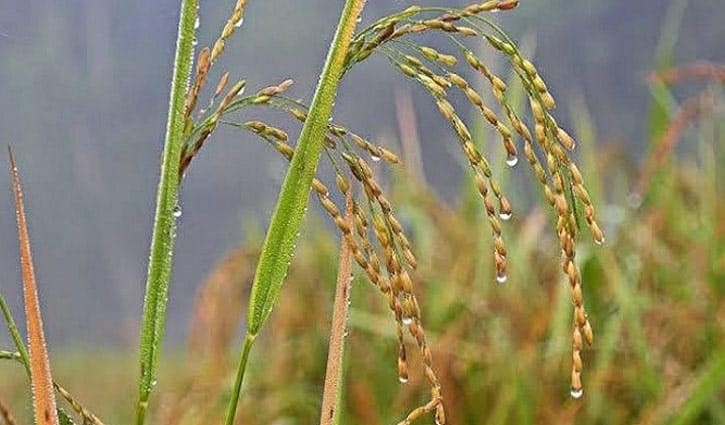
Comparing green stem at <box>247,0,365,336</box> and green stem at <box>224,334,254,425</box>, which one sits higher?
green stem at <box>247,0,365,336</box>

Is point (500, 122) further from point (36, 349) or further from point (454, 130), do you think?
point (36, 349)

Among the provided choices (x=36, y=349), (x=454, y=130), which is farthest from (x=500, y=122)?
(x=36, y=349)
